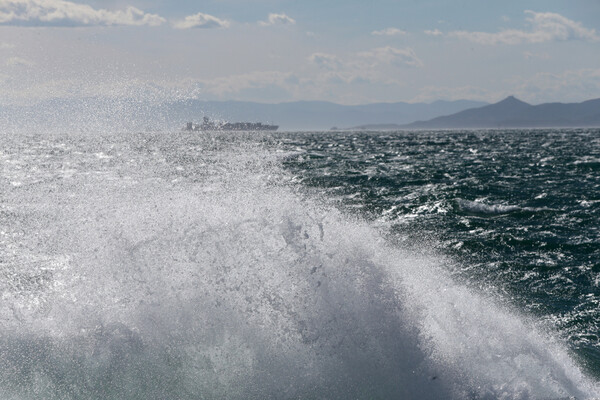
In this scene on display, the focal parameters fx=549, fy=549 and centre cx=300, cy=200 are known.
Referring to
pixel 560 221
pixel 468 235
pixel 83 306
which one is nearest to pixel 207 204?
pixel 83 306

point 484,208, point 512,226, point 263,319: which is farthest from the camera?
point 484,208

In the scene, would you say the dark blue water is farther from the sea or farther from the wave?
the sea

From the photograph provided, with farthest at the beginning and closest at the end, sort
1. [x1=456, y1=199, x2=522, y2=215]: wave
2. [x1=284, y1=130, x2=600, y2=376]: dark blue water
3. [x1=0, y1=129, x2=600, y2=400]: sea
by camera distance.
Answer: [x1=456, y1=199, x2=522, y2=215]: wave → [x1=284, y1=130, x2=600, y2=376]: dark blue water → [x1=0, y1=129, x2=600, y2=400]: sea

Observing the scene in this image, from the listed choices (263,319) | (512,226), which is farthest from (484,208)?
(263,319)

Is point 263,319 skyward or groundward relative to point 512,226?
skyward

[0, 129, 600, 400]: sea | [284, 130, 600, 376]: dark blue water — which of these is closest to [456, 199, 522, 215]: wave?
[284, 130, 600, 376]: dark blue water

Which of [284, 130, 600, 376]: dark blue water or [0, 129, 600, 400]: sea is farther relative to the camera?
[284, 130, 600, 376]: dark blue water

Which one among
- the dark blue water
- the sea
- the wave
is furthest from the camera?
the wave

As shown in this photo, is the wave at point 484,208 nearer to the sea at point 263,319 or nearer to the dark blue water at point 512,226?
the dark blue water at point 512,226

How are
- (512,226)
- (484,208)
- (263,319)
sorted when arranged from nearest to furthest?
(263,319) → (512,226) → (484,208)

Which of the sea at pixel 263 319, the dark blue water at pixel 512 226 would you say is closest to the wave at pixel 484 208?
the dark blue water at pixel 512 226

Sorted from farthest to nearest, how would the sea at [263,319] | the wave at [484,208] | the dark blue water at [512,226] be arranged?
the wave at [484,208] → the dark blue water at [512,226] → the sea at [263,319]

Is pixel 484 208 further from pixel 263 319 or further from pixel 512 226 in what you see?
pixel 263 319

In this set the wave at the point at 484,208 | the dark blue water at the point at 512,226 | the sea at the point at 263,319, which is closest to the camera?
the sea at the point at 263,319
